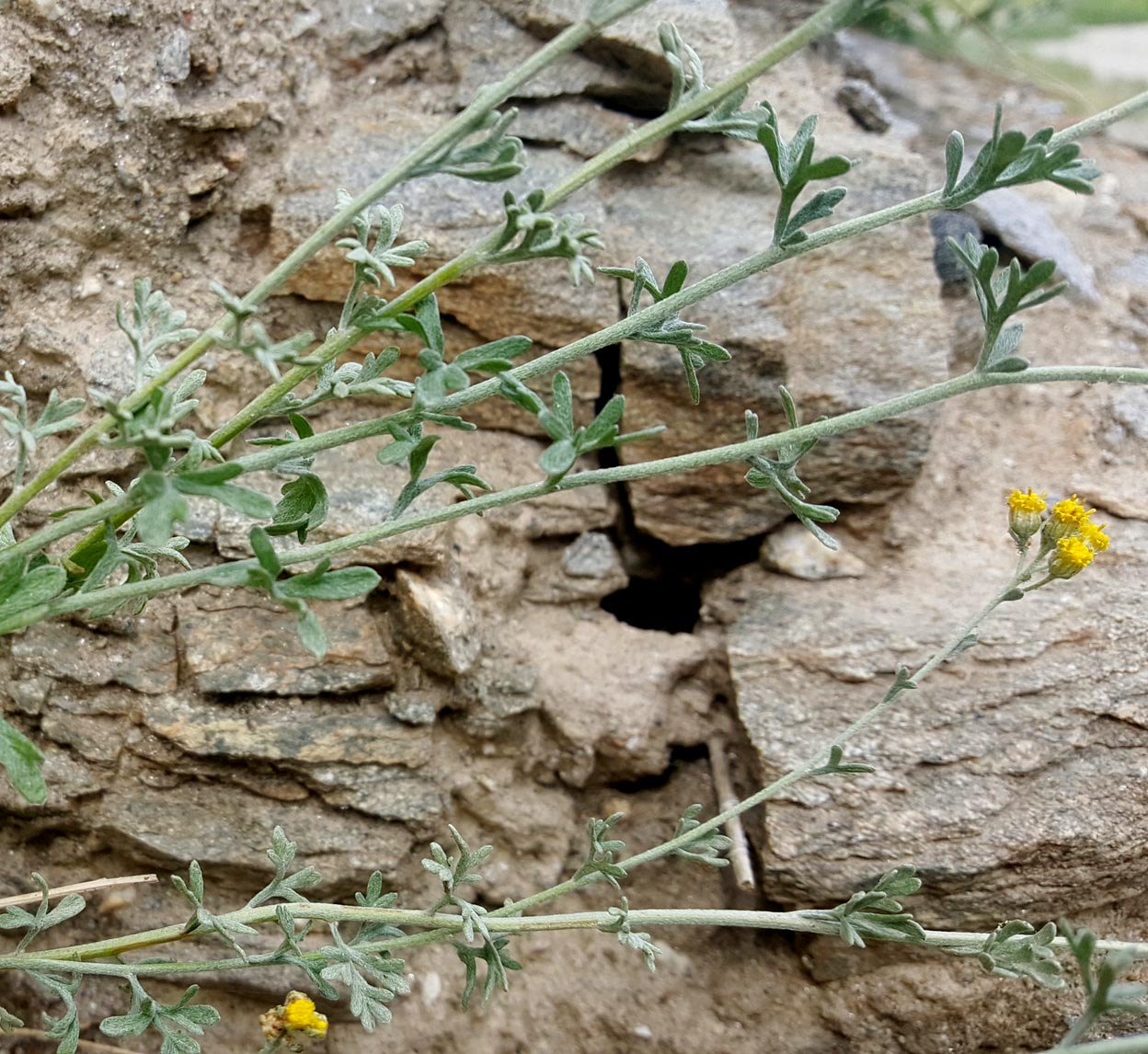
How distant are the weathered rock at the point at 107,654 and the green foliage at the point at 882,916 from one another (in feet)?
3.78

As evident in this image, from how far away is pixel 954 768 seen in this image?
193 centimetres

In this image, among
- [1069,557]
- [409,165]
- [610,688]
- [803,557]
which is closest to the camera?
[409,165]

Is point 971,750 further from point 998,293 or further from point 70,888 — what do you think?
point 70,888

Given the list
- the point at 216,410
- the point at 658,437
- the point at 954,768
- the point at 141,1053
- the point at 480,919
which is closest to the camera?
the point at 480,919

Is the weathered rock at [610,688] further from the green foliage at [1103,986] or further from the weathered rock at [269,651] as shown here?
the green foliage at [1103,986]

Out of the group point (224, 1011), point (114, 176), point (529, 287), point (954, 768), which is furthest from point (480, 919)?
point (114, 176)

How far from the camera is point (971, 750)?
76.3 inches

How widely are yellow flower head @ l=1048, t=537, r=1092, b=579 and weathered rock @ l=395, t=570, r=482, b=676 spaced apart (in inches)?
39.0

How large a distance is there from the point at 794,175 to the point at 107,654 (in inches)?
53.6

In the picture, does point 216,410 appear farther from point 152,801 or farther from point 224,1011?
point 224,1011

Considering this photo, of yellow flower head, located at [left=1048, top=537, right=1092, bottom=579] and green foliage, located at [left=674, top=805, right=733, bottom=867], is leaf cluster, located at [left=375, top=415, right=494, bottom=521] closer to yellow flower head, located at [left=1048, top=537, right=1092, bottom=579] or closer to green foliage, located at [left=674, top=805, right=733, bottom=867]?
green foliage, located at [left=674, top=805, right=733, bottom=867]

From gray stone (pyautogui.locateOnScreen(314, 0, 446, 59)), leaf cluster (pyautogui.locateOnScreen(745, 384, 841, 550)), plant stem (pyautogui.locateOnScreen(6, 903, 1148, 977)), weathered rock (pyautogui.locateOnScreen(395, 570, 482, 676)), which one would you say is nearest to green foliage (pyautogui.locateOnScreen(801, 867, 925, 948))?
plant stem (pyautogui.locateOnScreen(6, 903, 1148, 977))

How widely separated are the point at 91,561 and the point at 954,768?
4.75 feet

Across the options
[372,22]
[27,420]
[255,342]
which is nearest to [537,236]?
[255,342]
